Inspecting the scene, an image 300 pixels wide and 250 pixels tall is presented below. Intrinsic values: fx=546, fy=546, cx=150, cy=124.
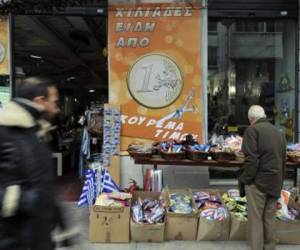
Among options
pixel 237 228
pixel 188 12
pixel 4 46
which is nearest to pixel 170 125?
pixel 188 12

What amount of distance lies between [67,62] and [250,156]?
8550 mm

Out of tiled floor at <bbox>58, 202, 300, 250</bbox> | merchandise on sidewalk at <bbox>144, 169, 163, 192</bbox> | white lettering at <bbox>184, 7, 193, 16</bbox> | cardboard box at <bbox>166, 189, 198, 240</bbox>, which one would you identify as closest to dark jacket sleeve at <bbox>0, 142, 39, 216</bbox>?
tiled floor at <bbox>58, 202, 300, 250</bbox>

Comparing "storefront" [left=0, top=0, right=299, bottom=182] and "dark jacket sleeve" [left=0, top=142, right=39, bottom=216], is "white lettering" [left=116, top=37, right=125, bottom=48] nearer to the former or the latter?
"storefront" [left=0, top=0, right=299, bottom=182]

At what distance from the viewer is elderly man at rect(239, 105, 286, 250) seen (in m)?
5.84

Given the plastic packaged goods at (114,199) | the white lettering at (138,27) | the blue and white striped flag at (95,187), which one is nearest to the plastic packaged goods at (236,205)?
the plastic packaged goods at (114,199)

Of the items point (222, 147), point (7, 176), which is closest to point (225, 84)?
point (222, 147)

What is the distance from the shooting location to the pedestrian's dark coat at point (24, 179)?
2680 millimetres

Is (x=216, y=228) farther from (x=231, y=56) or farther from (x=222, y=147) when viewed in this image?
(x=231, y=56)

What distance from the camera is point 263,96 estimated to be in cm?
951

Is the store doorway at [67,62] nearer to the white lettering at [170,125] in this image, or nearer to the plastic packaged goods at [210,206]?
the white lettering at [170,125]

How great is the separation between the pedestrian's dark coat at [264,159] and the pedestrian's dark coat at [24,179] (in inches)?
135

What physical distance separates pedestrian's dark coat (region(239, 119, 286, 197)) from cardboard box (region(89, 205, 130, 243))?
5.36ft

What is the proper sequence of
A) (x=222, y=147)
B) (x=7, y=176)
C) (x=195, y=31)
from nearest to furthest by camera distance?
(x=7, y=176) → (x=222, y=147) → (x=195, y=31)

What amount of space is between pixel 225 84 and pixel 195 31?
1086 mm
